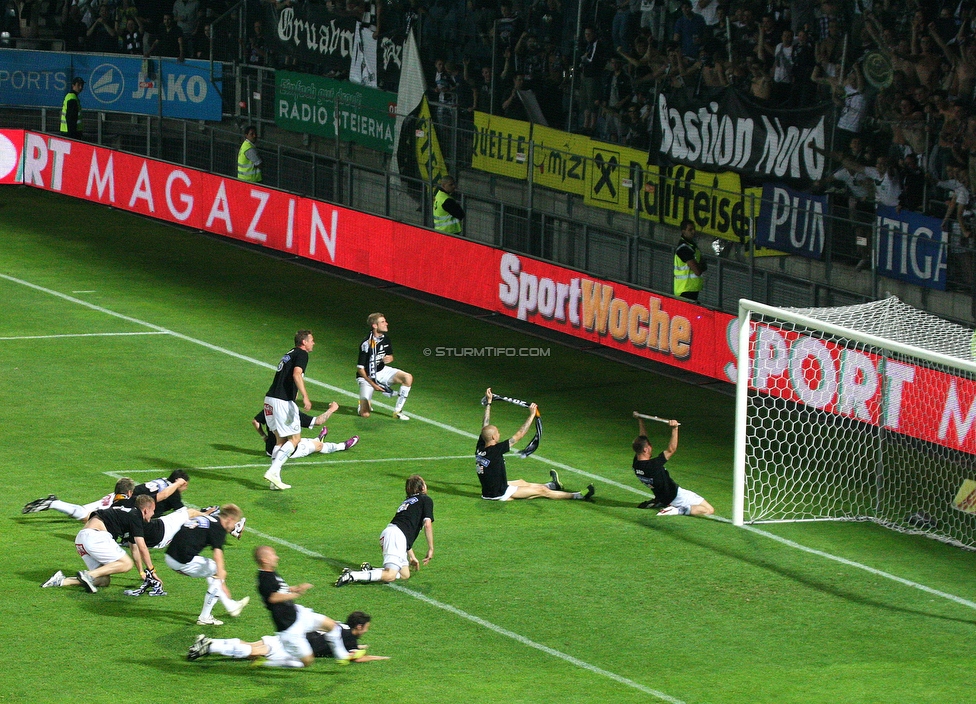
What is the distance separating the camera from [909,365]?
2097 centimetres

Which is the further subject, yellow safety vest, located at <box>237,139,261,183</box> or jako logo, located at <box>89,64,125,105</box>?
jako logo, located at <box>89,64,125,105</box>

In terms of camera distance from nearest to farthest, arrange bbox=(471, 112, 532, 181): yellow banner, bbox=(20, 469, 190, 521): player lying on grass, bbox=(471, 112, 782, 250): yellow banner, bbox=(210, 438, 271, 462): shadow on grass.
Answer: bbox=(20, 469, 190, 521): player lying on grass, bbox=(210, 438, 271, 462): shadow on grass, bbox=(471, 112, 782, 250): yellow banner, bbox=(471, 112, 532, 181): yellow banner

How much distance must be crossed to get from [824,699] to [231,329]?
16588 millimetres

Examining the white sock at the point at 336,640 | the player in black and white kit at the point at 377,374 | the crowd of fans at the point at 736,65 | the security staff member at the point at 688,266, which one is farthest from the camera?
the security staff member at the point at 688,266

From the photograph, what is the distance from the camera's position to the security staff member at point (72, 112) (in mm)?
38094

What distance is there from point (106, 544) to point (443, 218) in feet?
50.1

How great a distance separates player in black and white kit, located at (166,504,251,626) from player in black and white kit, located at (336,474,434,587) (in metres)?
1.33

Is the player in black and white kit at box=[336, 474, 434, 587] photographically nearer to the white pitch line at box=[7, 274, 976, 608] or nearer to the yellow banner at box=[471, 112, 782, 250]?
the white pitch line at box=[7, 274, 976, 608]

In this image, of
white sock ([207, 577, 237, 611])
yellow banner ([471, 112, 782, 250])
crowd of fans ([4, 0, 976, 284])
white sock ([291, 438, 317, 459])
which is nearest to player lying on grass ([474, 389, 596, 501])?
white sock ([291, 438, 317, 459])

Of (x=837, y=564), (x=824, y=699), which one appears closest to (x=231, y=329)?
(x=837, y=564)

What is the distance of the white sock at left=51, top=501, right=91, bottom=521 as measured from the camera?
59.9ft

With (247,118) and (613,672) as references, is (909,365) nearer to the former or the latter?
(613,672)

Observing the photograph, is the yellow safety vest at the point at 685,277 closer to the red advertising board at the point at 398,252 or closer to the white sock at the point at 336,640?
the red advertising board at the point at 398,252

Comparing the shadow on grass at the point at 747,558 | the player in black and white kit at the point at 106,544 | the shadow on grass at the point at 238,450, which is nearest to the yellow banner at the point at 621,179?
the shadow on grass at the point at 747,558
